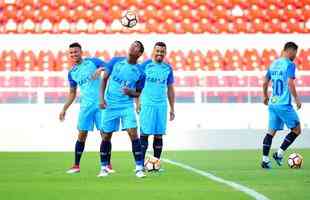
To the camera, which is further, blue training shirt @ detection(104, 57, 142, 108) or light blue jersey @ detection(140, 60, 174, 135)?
light blue jersey @ detection(140, 60, 174, 135)

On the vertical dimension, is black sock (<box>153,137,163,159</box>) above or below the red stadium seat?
below

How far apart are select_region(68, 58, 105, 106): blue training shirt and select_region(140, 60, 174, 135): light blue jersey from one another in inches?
30.6

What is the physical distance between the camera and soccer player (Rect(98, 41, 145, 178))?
9867 millimetres

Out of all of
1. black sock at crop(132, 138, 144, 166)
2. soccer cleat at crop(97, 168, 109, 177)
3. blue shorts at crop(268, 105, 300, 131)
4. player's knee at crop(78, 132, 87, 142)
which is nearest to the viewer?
black sock at crop(132, 138, 144, 166)

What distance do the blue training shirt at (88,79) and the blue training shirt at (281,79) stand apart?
7.99 feet

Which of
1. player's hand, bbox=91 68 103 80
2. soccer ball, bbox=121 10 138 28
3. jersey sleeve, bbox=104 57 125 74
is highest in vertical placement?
soccer ball, bbox=121 10 138 28

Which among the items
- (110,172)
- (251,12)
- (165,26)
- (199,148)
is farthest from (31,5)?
(110,172)

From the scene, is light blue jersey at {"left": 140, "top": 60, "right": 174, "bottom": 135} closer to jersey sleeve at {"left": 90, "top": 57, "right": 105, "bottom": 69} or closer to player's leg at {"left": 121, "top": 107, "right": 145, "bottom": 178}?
jersey sleeve at {"left": 90, "top": 57, "right": 105, "bottom": 69}

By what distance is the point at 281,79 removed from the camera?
38.4ft

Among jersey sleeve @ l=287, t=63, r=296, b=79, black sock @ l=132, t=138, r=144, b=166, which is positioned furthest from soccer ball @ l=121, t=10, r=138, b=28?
black sock @ l=132, t=138, r=144, b=166

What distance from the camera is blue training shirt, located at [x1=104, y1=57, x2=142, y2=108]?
9946 mm

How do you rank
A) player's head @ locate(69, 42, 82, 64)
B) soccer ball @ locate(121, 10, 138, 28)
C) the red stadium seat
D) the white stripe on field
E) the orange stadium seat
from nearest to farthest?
1. the white stripe on field
2. player's head @ locate(69, 42, 82, 64)
3. soccer ball @ locate(121, 10, 138, 28)
4. the red stadium seat
5. the orange stadium seat

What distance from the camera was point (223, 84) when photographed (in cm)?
2073

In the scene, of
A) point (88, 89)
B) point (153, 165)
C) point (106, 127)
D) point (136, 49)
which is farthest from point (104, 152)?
point (136, 49)
